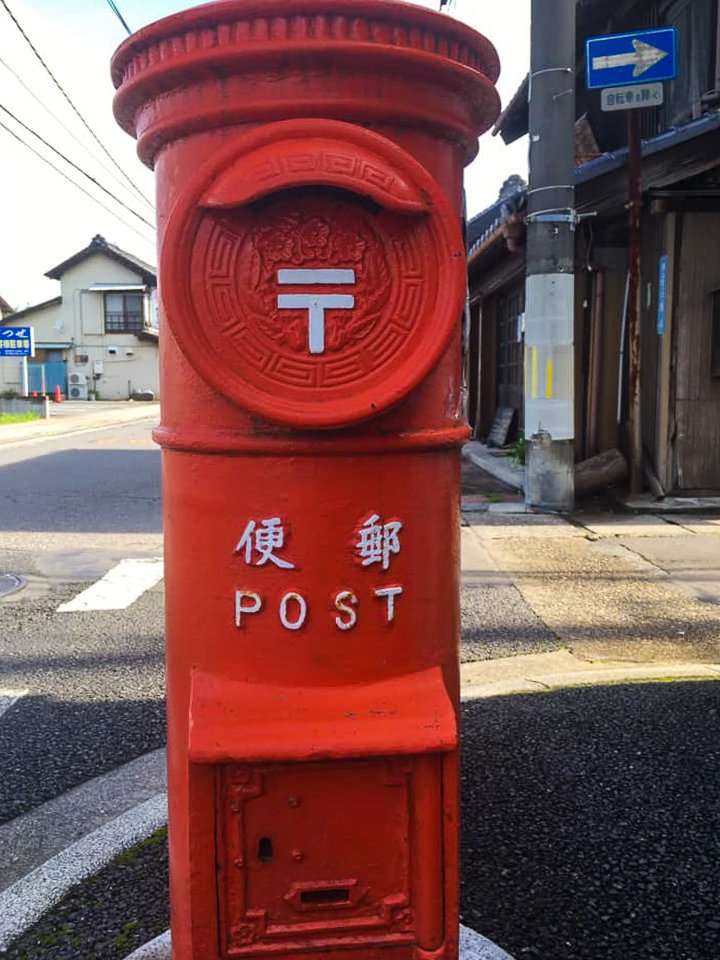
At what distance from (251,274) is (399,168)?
32 centimetres

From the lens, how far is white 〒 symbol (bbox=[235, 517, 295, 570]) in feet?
5.46

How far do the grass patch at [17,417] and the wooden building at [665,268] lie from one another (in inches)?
755

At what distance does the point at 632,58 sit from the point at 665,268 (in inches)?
80.3

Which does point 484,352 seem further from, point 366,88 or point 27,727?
point 366,88

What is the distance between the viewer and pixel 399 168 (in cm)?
156

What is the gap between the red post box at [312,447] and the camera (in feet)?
5.12

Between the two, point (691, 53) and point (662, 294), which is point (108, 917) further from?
point (691, 53)

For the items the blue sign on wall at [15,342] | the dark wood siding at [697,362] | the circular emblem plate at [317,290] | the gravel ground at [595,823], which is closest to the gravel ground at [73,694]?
the gravel ground at [595,823]

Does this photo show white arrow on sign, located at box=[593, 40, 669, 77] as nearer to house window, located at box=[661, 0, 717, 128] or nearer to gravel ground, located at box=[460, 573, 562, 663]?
house window, located at box=[661, 0, 717, 128]

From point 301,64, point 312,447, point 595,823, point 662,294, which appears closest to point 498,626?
point 595,823

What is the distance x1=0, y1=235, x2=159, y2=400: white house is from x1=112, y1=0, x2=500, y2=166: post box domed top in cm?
4808

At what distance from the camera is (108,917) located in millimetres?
2322

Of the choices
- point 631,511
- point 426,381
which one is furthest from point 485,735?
point 631,511

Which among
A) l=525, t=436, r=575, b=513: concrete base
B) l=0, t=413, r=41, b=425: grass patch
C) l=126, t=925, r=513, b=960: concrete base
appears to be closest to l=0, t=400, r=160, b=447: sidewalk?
l=0, t=413, r=41, b=425: grass patch
